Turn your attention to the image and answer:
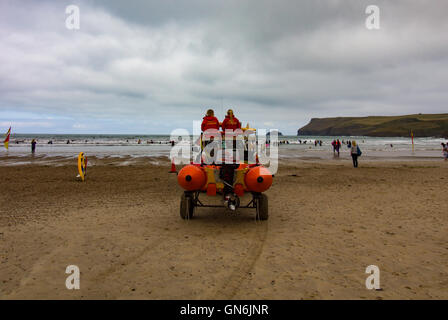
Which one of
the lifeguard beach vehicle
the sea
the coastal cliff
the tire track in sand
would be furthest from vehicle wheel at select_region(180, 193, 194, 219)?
the coastal cliff

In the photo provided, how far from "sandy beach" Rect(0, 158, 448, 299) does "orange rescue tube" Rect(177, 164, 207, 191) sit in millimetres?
975

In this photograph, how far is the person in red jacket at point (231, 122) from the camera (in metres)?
8.09

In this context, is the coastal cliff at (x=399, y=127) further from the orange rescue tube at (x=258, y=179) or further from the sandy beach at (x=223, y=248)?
the orange rescue tube at (x=258, y=179)

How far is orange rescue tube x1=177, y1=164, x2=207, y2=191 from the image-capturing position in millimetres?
6723

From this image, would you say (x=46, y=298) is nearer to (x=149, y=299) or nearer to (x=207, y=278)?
(x=149, y=299)

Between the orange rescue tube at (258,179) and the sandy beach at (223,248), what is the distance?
0.97 meters

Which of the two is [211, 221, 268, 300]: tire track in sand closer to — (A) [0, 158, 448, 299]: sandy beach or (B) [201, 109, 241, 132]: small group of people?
(A) [0, 158, 448, 299]: sandy beach

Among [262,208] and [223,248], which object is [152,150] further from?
[223,248]

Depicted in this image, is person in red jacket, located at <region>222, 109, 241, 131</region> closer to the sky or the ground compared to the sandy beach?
closer to the sky

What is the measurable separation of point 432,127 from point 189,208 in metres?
158

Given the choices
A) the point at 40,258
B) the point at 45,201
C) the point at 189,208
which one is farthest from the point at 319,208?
the point at 45,201

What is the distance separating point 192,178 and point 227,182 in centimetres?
91

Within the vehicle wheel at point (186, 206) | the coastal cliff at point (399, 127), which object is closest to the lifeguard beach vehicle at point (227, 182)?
the vehicle wheel at point (186, 206)

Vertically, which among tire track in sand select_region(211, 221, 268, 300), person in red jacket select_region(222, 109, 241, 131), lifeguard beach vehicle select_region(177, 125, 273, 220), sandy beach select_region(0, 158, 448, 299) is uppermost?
person in red jacket select_region(222, 109, 241, 131)
